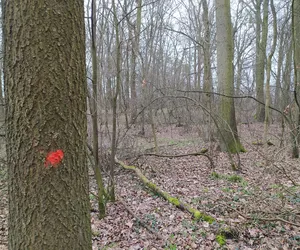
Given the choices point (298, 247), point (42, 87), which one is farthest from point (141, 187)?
point (42, 87)

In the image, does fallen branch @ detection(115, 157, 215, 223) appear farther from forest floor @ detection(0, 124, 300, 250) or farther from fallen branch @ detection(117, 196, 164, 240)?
fallen branch @ detection(117, 196, 164, 240)

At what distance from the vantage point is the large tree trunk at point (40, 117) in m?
1.18

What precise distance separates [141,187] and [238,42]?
60.6 feet

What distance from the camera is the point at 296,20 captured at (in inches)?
248

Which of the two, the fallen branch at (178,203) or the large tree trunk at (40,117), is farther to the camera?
the fallen branch at (178,203)

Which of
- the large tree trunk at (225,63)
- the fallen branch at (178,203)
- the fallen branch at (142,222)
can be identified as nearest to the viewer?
the fallen branch at (142,222)

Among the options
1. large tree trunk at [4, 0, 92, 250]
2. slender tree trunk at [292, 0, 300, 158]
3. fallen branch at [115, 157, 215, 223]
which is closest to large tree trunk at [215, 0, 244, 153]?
slender tree trunk at [292, 0, 300, 158]

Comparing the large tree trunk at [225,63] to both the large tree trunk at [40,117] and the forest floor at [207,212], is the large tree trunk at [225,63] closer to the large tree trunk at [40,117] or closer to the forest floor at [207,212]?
the forest floor at [207,212]

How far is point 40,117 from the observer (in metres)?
1.19

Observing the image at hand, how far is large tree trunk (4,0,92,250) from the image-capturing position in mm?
1185

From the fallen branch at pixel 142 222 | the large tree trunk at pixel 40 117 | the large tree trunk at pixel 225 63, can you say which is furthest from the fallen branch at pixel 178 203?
the large tree trunk at pixel 225 63

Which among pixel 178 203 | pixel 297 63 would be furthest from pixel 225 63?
pixel 178 203

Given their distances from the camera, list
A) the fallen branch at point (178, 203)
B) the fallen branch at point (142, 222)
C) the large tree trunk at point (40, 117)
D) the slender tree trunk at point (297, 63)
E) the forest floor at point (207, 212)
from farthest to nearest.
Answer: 1. the slender tree trunk at point (297, 63)
2. the fallen branch at point (178, 203)
3. the fallen branch at point (142, 222)
4. the forest floor at point (207, 212)
5. the large tree trunk at point (40, 117)

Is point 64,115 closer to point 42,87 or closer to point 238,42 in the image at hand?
point 42,87
